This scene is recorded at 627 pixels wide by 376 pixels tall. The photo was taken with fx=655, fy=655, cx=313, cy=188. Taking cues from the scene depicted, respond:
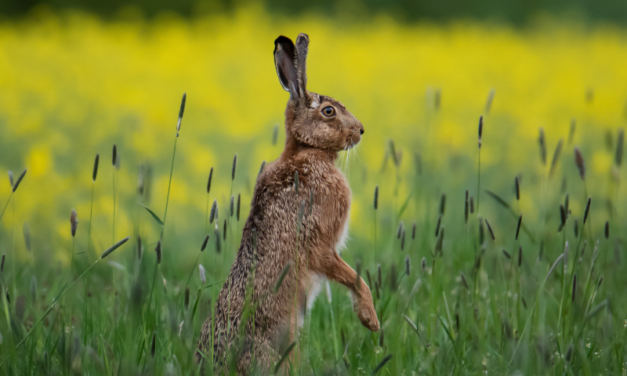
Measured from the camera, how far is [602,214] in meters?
6.14

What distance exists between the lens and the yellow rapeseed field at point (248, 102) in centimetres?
622

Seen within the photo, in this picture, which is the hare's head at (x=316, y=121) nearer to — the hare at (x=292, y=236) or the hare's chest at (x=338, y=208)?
the hare at (x=292, y=236)

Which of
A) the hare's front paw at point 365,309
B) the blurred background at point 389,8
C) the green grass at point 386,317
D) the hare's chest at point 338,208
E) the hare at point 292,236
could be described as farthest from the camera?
the blurred background at point 389,8

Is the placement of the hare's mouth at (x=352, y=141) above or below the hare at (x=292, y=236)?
above

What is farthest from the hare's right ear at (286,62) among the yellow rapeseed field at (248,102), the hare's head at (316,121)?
the yellow rapeseed field at (248,102)

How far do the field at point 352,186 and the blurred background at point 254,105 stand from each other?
43mm

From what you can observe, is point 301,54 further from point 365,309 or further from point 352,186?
point 352,186

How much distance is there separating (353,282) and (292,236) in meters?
0.36

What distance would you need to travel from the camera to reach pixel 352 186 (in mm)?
6273

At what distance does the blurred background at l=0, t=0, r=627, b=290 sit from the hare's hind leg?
24.8 inches

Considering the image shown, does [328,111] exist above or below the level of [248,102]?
above

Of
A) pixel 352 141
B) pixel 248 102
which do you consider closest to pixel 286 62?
pixel 352 141

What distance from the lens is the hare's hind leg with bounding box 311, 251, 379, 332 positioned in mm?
2861

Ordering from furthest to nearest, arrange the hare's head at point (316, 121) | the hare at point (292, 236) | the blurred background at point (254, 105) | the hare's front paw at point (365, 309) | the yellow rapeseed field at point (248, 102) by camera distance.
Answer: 1. the yellow rapeseed field at point (248, 102)
2. the blurred background at point (254, 105)
3. the hare's head at point (316, 121)
4. the hare's front paw at point (365, 309)
5. the hare at point (292, 236)
